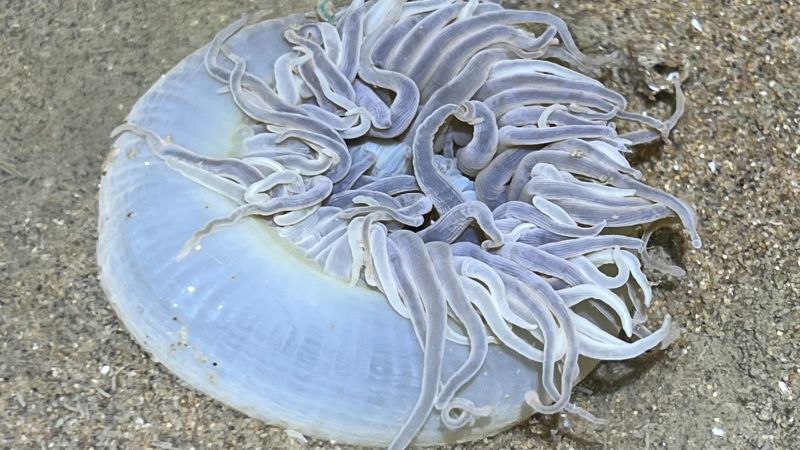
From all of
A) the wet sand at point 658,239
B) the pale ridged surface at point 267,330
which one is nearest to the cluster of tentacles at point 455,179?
the pale ridged surface at point 267,330

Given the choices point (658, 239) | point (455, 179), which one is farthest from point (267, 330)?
point (658, 239)

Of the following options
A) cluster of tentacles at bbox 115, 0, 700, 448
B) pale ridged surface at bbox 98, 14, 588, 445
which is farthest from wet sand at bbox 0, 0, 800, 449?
cluster of tentacles at bbox 115, 0, 700, 448

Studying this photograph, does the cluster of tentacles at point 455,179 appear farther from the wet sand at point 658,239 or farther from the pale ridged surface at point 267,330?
the wet sand at point 658,239

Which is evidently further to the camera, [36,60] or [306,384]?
[36,60]

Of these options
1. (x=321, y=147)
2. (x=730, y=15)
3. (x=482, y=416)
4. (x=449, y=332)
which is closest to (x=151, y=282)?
(x=321, y=147)

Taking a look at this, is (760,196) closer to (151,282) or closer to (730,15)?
(730,15)

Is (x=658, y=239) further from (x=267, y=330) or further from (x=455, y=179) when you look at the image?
(x=267, y=330)
